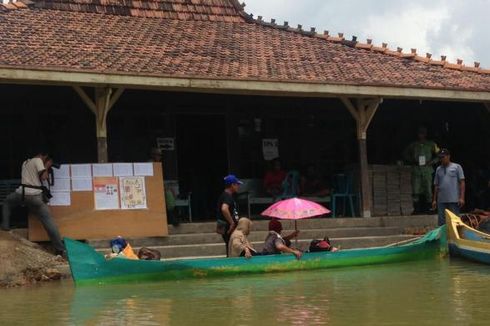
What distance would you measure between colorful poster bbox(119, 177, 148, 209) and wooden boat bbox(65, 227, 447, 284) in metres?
2.35

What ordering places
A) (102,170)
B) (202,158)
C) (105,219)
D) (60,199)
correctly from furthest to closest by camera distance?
(202,158), (102,170), (105,219), (60,199)

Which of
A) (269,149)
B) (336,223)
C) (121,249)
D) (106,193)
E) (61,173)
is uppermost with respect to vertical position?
(269,149)

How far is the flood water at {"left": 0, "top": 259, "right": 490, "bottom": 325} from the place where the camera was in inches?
286

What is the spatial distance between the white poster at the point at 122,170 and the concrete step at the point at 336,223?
1.25m

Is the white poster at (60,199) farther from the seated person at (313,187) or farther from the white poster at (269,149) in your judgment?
the white poster at (269,149)

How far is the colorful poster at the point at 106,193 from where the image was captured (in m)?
12.3

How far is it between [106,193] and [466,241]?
19.3ft

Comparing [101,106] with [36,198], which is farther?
[101,106]

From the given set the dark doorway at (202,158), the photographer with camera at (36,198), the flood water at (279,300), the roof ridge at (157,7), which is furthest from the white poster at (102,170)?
the roof ridge at (157,7)

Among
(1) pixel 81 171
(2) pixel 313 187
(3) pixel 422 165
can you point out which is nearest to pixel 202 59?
(1) pixel 81 171

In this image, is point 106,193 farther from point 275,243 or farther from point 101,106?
point 275,243

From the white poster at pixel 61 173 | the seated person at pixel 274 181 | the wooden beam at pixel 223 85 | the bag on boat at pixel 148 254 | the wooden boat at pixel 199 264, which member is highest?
the wooden beam at pixel 223 85

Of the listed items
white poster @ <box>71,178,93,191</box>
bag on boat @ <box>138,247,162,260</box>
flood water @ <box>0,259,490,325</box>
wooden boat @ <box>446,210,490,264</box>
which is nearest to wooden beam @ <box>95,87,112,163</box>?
white poster @ <box>71,178,93,191</box>

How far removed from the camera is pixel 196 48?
1506 centimetres
